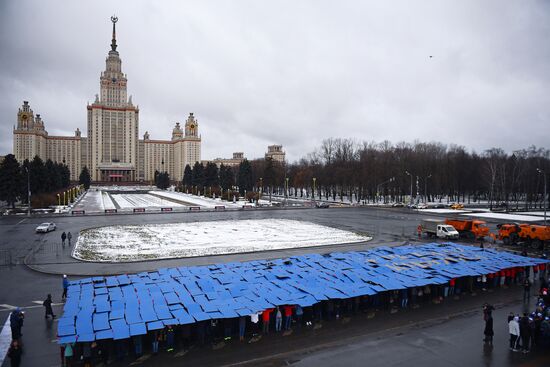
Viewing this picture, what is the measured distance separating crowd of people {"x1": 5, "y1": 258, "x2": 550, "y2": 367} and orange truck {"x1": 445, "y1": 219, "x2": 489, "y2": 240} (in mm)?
19865

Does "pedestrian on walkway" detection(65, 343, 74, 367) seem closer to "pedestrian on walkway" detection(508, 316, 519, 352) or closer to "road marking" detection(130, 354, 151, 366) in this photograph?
"road marking" detection(130, 354, 151, 366)

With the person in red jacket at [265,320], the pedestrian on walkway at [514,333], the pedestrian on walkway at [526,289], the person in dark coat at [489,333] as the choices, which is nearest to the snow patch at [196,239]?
the person in red jacket at [265,320]

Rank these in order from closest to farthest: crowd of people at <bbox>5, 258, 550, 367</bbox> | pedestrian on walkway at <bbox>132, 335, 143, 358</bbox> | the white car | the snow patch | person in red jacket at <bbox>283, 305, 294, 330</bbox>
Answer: crowd of people at <bbox>5, 258, 550, 367</bbox> → pedestrian on walkway at <bbox>132, 335, 143, 358</bbox> → person in red jacket at <bbox>283, 305, 294, 330</bbox> → the snow patch → the white car

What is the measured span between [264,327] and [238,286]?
247 cm

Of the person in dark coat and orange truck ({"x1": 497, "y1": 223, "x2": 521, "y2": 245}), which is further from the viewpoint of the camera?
orange truck ({"x1": 497, "y1": 223, "x2": 521, "y2": 245})

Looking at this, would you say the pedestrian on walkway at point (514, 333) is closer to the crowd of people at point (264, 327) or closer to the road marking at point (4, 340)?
the crowd of people at point (264, 327)

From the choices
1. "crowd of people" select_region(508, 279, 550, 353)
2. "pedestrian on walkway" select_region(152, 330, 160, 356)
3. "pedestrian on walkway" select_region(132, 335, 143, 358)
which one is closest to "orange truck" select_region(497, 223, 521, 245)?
"crowd of people" select_region(508, 279, 550, 353)

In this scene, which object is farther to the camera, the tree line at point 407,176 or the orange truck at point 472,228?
the tree line at point 407,176

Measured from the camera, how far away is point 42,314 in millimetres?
16109

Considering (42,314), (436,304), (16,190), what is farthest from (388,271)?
(16,190)

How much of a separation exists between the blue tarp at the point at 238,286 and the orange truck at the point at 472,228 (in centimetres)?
1516

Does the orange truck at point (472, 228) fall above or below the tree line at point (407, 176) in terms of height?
below

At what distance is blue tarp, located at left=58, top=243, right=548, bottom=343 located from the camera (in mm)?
13023

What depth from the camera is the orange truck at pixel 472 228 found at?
36.8 metres
